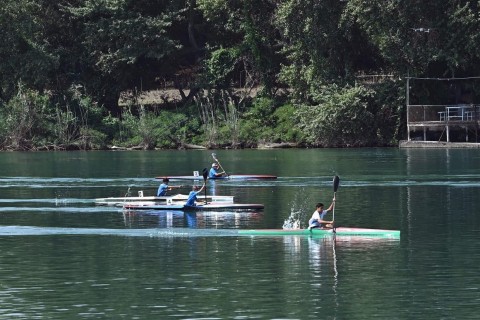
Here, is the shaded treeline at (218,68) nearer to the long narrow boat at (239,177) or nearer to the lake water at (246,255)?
the long narrow boat at (239,177)

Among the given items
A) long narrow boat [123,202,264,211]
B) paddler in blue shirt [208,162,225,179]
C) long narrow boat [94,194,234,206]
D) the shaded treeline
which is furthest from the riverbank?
long narrow boat [123,202,264,211]

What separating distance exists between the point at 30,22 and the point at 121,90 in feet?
32.4

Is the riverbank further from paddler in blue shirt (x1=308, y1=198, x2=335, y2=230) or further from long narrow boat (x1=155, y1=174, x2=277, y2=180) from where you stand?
paddler in blue shirt (x1=308, y1=198, x2=335, y2=230)

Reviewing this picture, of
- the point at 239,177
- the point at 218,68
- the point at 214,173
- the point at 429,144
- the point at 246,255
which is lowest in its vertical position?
the point at 246,255

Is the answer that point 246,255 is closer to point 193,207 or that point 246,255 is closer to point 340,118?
point 193,207

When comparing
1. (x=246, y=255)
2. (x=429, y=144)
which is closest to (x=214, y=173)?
(x=246, y=255)

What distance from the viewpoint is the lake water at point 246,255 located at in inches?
1133

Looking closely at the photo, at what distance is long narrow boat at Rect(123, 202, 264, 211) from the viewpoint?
48.1 metres

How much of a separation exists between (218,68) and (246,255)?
6488cm

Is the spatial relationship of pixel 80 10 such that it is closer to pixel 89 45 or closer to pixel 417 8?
pixel 89 45

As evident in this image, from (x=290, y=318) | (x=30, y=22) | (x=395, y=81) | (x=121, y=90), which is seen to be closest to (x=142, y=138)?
(x=121, y=90)

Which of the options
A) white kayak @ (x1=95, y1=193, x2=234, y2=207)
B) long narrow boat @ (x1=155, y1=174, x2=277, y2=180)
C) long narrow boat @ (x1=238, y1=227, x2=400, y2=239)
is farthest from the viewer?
long narrow boat @ (x1=155, y1=174, x2=277, y2=180)

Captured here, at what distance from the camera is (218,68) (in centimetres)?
10025

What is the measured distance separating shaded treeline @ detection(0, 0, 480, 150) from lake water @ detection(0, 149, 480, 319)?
26373mm
